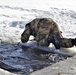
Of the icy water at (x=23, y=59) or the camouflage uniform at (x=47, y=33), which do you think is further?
the camouflage uniform at (x=47, y=33)

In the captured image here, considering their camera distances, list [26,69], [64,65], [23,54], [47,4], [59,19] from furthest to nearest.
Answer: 1. [47,4]
2. [59,19]
3. [23,54]
4. [26,69]
5. [64,65]

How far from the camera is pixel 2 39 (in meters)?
8.78

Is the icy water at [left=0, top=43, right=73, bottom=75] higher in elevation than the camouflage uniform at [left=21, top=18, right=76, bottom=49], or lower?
lower

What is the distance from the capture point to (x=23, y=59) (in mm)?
7023

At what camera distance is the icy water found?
20.4ft

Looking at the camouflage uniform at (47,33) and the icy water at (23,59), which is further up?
the camouflage uniform at (47,33)

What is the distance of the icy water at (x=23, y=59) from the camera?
6.23 meters

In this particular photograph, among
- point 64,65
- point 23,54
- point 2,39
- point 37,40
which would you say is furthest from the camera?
point 2,39

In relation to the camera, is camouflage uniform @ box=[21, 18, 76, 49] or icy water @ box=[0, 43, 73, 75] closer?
icy water @ box=[0, 43, 73, 75]

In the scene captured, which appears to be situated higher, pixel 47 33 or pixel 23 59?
pixel 47 33

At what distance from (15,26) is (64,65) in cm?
570

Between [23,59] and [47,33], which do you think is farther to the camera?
[47,33]

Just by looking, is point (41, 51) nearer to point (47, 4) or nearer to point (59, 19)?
point (59, 19)

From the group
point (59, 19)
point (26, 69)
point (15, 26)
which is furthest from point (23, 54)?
point (59, 19)
